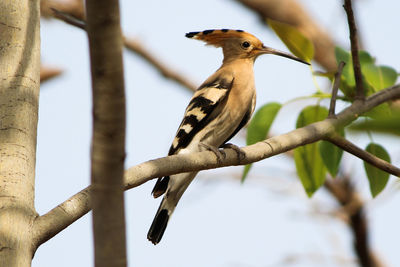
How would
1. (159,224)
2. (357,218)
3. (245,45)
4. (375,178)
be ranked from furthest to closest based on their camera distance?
(357,218) < (245,45) < (159,224) < (375,178)

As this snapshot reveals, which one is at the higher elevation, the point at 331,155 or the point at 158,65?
the point at 158,65

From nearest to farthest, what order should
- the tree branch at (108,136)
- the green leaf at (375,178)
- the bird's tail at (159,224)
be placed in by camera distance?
the tree branch at (108,136) < the green leaf at (375,178) < the bird's tail at (159,224)

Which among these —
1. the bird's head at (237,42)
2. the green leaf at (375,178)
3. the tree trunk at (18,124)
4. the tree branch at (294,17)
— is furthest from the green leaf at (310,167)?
the tree branch at (294,17)

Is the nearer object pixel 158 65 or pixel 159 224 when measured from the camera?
pixel 159 224

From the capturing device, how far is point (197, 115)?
2.24 metres

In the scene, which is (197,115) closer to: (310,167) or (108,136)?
(310,167)

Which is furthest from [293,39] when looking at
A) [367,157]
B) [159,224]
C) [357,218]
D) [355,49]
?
[357,218]

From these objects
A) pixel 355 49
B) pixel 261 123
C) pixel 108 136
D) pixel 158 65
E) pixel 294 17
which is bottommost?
pixel 108 136

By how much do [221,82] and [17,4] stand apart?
1075 millimetres

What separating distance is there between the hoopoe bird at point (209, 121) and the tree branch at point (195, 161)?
0.45 meters

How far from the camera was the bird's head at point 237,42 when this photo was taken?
2.76m

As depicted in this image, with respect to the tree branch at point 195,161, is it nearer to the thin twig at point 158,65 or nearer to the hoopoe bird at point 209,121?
the hoopoe bird at point 209,121

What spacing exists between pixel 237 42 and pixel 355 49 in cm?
112

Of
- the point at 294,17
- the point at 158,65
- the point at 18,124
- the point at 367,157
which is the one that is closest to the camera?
the point at 18,124
